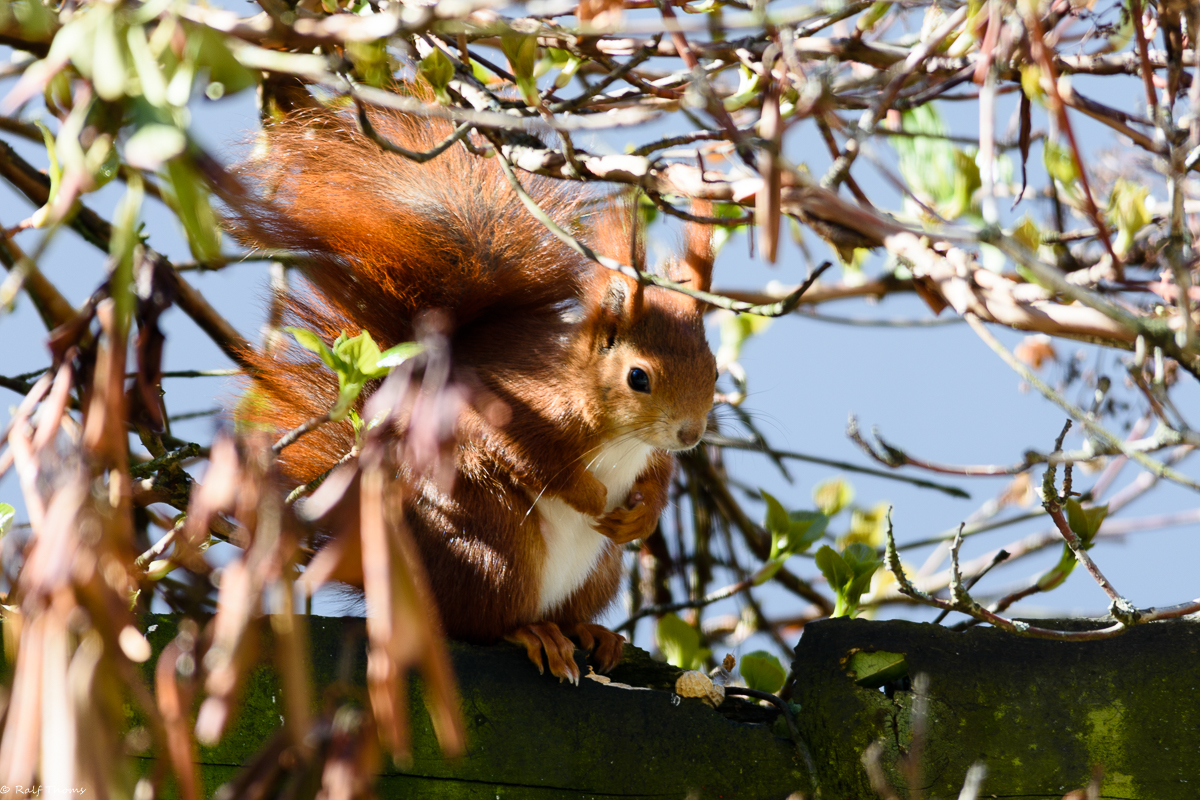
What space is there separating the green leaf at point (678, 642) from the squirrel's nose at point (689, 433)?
265 millimetres

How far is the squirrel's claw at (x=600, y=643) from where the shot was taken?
131 cm

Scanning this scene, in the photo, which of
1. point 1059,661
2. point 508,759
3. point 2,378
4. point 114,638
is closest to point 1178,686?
point 1059,661

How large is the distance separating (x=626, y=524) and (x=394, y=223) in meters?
0.49

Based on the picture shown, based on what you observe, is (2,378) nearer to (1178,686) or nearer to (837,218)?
(837,218)

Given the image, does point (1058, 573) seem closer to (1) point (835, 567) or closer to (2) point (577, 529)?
(1) point (835, 567)

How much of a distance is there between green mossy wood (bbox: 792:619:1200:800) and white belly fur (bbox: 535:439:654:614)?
366mm

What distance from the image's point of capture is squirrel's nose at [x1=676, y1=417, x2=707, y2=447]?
139 centimetres

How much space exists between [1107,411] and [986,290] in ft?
3.26

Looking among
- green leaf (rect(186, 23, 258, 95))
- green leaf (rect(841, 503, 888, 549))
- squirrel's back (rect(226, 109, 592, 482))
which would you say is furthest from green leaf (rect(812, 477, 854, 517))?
green leaf (rect(186, 23, 258, 95))

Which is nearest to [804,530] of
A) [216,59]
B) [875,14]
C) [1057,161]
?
[1057,161]

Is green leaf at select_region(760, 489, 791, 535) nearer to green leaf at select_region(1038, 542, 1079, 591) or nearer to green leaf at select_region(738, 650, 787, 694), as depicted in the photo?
green leaf at select_region(738, 650, 787, 694)

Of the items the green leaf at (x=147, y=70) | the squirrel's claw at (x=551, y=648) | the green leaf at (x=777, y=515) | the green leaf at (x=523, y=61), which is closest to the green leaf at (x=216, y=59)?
the green leaf at (x=147, y=70)

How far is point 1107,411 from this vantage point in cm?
158

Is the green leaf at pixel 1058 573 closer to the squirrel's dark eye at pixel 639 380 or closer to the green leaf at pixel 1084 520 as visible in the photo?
the green leaf at pixel 1084 520
